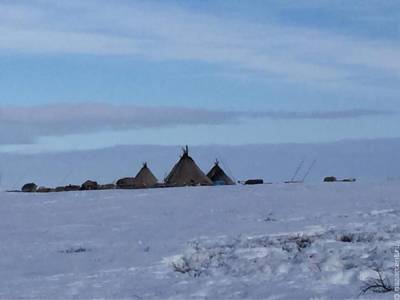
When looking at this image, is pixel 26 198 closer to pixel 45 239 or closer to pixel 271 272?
pixel 45 239

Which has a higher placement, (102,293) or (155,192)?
(155,192)

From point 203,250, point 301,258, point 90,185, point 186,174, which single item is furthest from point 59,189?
point 301,258

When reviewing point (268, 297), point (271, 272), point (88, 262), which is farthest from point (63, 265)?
point (268, 297)

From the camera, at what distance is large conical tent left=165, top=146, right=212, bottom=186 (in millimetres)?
36156

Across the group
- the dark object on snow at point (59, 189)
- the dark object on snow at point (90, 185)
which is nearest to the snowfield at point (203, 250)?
the dark object on snow at point (59, 189)

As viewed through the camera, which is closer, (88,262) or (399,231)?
(88,262)

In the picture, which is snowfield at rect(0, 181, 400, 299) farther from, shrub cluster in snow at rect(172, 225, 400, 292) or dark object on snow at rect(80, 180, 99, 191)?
dark object on snow at rect(80, 180, 99, 191)

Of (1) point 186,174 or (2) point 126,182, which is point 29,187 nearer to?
(2) point 126,182

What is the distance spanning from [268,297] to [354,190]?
16424 millimetres

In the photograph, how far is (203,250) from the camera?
36.8 feet

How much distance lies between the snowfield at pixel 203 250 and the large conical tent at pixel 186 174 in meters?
15.4

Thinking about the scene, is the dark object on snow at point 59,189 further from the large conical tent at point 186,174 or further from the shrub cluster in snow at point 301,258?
the shrub cluster in snow at point 301,258

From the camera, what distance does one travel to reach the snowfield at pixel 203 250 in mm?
9023

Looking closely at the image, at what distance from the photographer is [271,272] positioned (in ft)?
31.3
